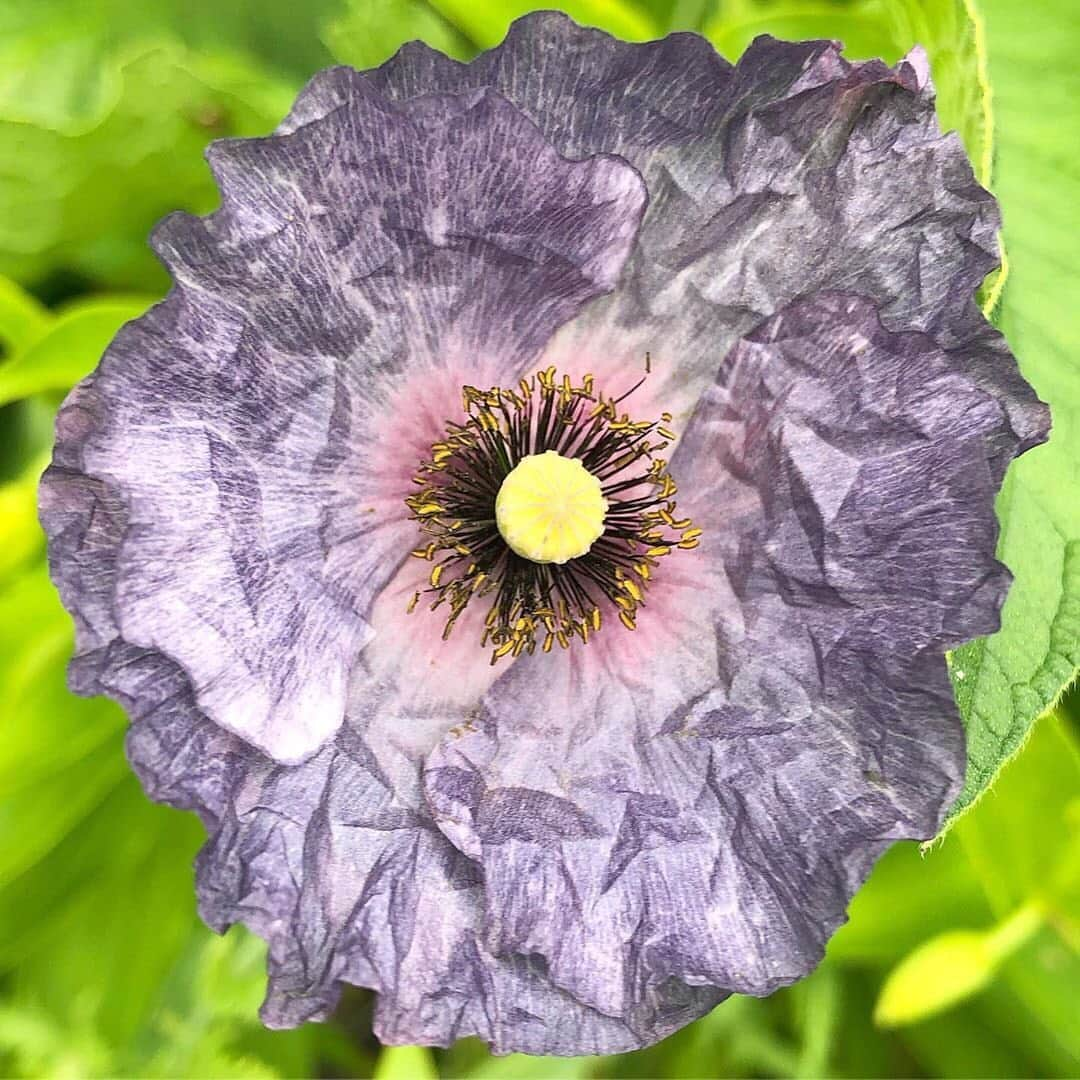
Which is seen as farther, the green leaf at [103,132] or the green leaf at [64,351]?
the green leaf at [103,132]

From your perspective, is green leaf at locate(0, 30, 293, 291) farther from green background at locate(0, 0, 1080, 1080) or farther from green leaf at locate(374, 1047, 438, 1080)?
green leaf at locate(374, 1047, 438, 1080)

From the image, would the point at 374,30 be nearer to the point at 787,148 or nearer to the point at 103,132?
the point at 103,132

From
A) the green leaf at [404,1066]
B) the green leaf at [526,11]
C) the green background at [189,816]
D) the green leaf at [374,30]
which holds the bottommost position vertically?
the green leaf at [404,1066]

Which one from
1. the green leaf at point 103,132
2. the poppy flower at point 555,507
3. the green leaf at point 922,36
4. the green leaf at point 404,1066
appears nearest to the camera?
the poppy flower at point 555,507

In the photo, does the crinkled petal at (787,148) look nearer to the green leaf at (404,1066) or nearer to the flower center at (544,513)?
the flower center at (544,513)

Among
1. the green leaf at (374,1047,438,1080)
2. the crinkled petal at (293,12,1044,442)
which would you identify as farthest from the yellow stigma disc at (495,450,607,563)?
the green leaf at (374,1047,438,1080)

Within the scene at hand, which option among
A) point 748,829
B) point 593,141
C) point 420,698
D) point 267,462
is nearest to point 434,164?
point 593,141

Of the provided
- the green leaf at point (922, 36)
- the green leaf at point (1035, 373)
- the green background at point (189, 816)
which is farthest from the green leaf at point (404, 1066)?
the green leaf at point (922, 36)
